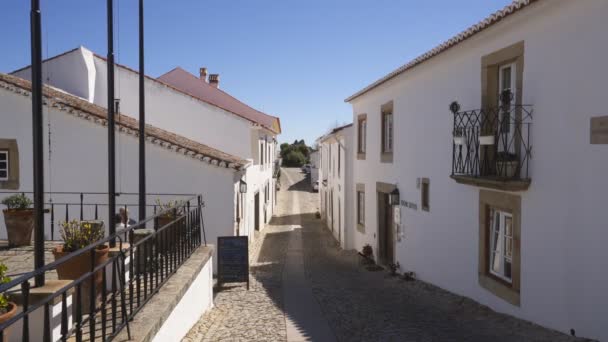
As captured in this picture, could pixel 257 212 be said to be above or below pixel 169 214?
below

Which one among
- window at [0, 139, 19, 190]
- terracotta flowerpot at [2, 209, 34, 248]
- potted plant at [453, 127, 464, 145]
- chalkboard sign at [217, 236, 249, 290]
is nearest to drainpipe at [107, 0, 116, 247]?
terracotta flowerpot at [2, 209, 34, 248]

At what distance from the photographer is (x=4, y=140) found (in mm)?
12984

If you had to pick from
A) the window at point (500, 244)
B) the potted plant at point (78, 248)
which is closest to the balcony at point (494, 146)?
the window at point (500, 244)

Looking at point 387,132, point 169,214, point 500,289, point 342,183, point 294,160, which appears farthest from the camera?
point 294,160

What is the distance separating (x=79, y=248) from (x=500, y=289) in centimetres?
631

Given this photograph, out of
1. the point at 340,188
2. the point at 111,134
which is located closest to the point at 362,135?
the point at 340,188

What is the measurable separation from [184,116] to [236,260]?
1020cm

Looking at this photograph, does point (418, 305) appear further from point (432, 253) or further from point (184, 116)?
point (184, 116)

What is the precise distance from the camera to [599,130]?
6.07m

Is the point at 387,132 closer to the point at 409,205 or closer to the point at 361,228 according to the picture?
the point at 409,205

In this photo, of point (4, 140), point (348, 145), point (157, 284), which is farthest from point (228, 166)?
point (157, 284)

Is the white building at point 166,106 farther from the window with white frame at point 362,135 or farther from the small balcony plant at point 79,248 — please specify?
the small balcony plant at point 79,248

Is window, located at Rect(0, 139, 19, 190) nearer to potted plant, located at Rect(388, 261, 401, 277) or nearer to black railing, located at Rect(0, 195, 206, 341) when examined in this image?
black railing, located at Rect(0, 195, 206, 341)

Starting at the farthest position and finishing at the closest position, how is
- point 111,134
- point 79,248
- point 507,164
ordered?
point 507,164
point 111,134
point 79,248
